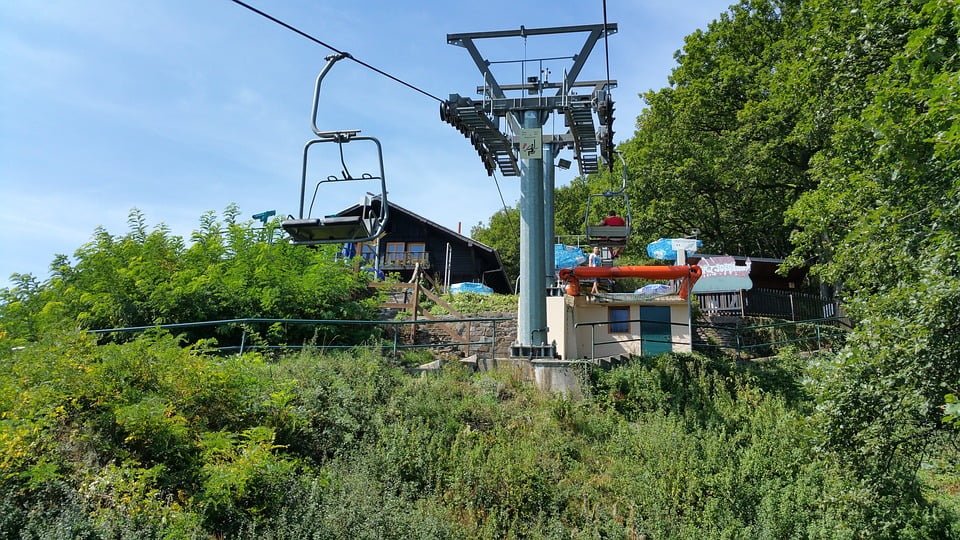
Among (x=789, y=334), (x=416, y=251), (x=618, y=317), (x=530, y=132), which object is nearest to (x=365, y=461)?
(x=530, y=132)

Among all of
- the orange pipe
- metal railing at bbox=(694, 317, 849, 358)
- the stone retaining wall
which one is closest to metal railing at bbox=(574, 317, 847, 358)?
metal railing at bbox=(694, 317, 849, 358)

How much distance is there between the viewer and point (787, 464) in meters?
10.8

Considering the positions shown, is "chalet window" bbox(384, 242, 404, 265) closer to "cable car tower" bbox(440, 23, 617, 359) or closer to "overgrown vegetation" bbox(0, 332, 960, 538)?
"cable car tower" bbox(440, 23, 617, 359)

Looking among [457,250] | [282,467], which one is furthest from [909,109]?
[457,250]

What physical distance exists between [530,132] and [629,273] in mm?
4884

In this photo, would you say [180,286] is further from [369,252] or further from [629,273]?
[369,252]

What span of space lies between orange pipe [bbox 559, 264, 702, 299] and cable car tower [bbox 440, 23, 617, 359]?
2912 mm

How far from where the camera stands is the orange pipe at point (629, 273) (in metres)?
16.7

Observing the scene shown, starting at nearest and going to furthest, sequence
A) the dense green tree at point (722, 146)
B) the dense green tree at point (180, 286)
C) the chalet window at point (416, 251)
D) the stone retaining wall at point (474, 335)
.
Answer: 1. the dense green tree at point (180, 286)
2. the stone retaining wall at point (474, 335)
3. the dense green tree at point (722, 146)
4. the chalet window at point (416, 251)

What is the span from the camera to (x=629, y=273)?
17.0m

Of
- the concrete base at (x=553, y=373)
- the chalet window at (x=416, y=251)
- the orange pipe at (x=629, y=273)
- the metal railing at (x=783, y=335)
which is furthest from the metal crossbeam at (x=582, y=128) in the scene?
the chalet window at (x=416, y=251)

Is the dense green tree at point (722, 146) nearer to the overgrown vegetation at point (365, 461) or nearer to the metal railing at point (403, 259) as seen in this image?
the metal railing at point (403, 259)

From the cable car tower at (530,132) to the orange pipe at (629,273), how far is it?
291 centimetres

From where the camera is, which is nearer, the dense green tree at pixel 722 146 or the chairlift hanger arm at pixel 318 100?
the chairlift hanger arm at pixel 318 100
